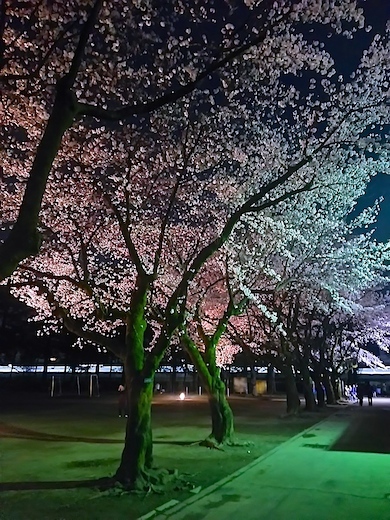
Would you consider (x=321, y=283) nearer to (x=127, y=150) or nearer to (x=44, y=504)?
(x=127, y=150)

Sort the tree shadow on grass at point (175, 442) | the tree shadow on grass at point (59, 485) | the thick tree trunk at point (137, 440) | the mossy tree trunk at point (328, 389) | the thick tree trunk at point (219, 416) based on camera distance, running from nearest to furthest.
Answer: the tree shadow on grass at point (59, 485) < the thick tree trunk at point (137, 440) < the thick tree trunk at point (219, 416) < the tree shadow on grass at point (175, 442) < the mossy tree trunk at point (328, 389)

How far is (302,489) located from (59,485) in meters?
4.59

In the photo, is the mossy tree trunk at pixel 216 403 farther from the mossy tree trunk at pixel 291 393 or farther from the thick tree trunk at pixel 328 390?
the thick tree trunk at pixel 328 390

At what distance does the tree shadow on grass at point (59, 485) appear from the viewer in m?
9.54

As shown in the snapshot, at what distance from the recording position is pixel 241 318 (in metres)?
31.4

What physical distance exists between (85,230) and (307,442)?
983 cm

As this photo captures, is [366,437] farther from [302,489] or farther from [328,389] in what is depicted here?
[328,389]

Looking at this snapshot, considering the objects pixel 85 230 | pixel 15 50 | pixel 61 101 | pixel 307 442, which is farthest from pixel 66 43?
pixel 307 442

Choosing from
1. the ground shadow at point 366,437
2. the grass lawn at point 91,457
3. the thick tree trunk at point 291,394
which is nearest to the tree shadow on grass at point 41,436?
the grass lawn at point 91,457

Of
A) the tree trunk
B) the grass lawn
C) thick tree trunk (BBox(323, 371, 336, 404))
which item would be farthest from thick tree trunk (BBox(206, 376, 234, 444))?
the tree trunk

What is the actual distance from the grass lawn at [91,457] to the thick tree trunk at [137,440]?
569 millimetres

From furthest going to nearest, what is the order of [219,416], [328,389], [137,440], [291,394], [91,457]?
[328,389] < [291,394] < [219,416] < [91,457] < [137,440]

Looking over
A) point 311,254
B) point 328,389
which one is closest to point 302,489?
point 311,254

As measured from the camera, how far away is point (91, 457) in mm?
13320
